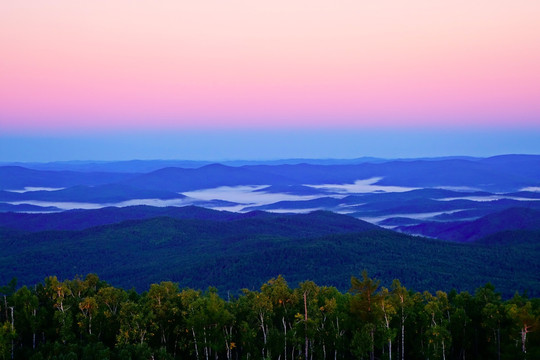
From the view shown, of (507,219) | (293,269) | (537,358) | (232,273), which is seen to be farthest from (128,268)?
(507,219)

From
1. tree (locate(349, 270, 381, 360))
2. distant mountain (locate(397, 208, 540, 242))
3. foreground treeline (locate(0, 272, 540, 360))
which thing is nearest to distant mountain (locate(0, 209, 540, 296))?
distant mountain (locate(397, 208, 540, 242))

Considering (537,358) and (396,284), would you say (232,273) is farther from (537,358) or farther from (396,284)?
(537,358)

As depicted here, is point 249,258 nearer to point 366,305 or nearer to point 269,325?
point 269,325

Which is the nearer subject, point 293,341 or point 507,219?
point 293,341

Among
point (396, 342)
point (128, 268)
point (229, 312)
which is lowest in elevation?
point (128, 268)

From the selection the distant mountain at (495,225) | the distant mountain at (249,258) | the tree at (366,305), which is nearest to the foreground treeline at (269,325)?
the tree at (366,305)

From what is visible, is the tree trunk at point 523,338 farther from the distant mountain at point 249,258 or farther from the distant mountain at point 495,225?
the distant mountain at point 495,225

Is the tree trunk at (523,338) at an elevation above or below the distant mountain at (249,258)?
above
